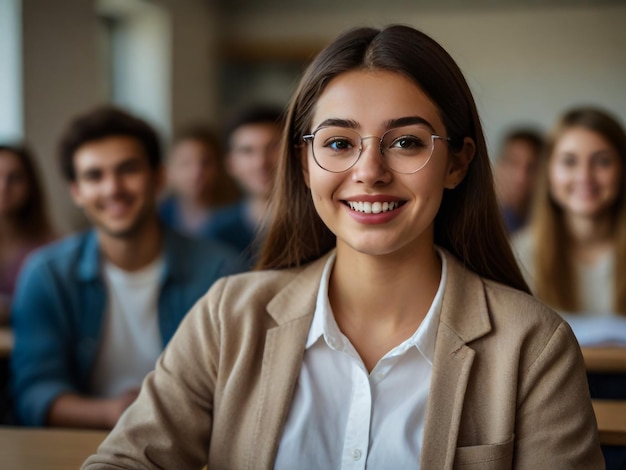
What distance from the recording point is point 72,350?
266 cm

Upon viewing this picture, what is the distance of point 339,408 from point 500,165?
16.2 feet

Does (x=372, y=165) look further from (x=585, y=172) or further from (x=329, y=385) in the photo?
(x=585, y=172)

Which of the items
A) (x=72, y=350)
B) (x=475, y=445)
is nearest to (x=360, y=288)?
(x=475, y=445)

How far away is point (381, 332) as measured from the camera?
1550 mm

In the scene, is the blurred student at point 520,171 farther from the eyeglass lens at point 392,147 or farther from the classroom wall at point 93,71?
the eyeglass lens at point 392,147

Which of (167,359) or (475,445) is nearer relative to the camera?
(475,445)

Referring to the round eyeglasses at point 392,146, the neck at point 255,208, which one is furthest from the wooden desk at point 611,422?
the neck at point 255,208

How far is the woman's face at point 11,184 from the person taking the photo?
3.98 meters

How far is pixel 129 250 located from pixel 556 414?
1.81m

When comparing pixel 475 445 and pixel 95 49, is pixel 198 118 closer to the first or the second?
pixel 95 49

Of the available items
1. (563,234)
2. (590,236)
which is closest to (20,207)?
(563,234)

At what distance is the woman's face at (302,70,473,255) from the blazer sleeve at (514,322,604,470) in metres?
0.33

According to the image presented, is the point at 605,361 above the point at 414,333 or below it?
below

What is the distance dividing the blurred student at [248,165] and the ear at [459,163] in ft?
7.89
